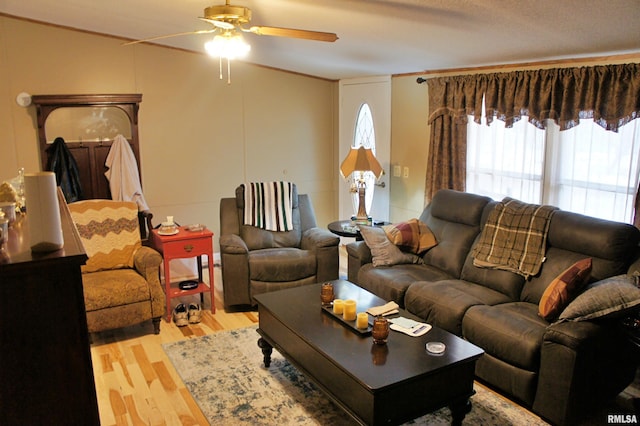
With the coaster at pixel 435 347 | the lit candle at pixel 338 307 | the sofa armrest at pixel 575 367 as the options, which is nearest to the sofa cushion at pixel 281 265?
the lit candle at pixel 338 307

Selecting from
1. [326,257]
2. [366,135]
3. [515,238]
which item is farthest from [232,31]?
[366,135]

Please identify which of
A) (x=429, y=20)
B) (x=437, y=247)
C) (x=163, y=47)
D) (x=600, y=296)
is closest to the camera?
(x=600, y=296)

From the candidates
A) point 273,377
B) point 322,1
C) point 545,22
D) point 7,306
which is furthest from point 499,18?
point 7,306

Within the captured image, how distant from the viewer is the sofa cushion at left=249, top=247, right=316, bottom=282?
4.50 meters

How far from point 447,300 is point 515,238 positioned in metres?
0.73

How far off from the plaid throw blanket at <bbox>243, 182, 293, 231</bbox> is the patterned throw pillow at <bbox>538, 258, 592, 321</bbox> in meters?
2.53

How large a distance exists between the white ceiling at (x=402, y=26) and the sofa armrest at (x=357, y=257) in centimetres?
168

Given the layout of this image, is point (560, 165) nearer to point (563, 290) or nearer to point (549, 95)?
point (549, 95)

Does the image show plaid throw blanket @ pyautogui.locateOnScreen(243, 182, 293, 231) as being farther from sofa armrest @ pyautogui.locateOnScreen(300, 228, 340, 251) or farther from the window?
the window

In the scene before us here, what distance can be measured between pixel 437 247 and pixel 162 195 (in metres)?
3.07

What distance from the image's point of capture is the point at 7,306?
4.93 feet

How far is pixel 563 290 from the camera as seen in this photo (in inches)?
123

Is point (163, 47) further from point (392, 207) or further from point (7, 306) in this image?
point (7, 306)

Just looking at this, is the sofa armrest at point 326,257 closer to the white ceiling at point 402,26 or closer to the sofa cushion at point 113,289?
the sofa cushion at point 113,289
